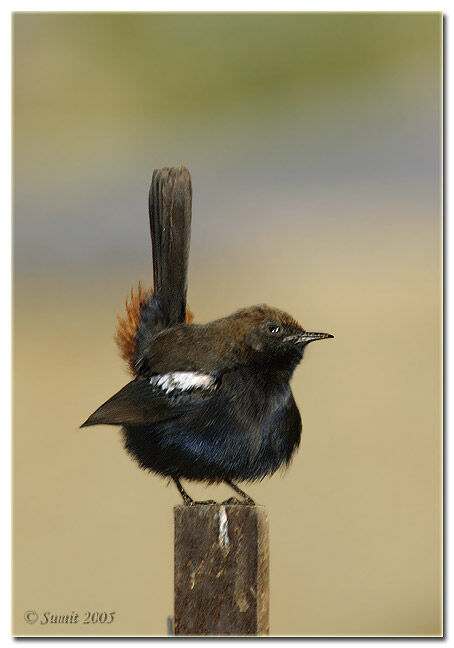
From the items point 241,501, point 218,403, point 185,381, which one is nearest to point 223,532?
point 241,501

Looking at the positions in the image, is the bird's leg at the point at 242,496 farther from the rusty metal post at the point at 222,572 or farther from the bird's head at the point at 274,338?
the bird's head at the point at 274,338

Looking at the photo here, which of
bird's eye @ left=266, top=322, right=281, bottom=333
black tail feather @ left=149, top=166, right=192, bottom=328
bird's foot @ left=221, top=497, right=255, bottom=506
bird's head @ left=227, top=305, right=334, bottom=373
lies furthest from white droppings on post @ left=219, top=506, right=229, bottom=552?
black tail feather @ left=149, top=166, right=192, bottom=328

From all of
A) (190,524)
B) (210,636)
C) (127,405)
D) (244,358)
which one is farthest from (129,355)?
(210,636)

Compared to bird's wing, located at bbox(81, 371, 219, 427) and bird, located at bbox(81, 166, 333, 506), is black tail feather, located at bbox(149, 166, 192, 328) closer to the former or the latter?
bird, located at bbox(81, 166, 333, 506)

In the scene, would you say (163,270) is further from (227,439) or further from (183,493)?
(183,493)

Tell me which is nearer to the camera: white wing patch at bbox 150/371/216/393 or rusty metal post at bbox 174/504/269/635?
rusty metal post at bbox 174/504/269/635

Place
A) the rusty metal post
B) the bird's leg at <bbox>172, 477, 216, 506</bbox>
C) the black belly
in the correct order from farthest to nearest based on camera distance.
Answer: the bird's leg at <bbox>172, 477, 216, 506</bbox>
the black belly
the rusty metal post

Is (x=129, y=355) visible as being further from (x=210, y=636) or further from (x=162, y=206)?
(x=210, y=636)
